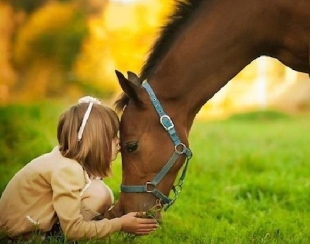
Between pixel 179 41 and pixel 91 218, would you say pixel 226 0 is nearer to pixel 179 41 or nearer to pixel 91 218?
pixel 179 41

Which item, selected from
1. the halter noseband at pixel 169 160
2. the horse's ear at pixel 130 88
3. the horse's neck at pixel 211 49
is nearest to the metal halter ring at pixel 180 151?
the halter noseband at pixel 169 160

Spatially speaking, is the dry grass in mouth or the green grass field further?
the green grass field

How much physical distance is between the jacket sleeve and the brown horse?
0.24 m

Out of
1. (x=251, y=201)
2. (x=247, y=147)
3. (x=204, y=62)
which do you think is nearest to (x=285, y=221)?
(x=251, y=201)

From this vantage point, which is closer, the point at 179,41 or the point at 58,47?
the point at 179,41

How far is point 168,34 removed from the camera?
3.24 metres

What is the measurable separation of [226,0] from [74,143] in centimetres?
106

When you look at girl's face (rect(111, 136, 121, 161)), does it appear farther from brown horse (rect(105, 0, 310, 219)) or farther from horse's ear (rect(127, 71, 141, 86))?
horse's ear (rect(127, 71, 141, 86))

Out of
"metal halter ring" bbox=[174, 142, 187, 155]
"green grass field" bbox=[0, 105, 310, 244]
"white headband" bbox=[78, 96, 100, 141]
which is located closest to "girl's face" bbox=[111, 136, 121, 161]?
"white headband" bbox=[78, 96, 100, 141]

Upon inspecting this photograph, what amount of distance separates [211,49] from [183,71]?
18 centimetres

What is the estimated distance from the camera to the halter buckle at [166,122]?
3066mm

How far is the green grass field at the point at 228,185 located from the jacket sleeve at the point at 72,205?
12 centimetres

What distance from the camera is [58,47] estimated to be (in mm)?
14281

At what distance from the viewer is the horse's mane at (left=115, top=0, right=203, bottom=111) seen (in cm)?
320
